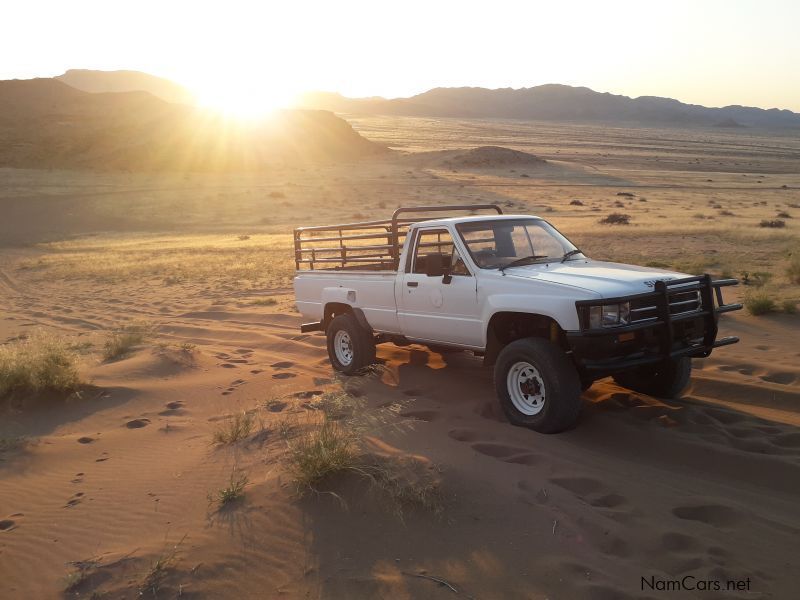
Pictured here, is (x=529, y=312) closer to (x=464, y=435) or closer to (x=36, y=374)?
(x=464, y=435)

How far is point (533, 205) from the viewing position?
39.4 metres

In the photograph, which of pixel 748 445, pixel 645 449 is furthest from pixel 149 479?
pixel 748 445

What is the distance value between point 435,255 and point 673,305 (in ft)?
7.52

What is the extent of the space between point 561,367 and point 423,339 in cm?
214

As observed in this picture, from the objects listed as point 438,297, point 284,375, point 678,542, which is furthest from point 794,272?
point 678,542

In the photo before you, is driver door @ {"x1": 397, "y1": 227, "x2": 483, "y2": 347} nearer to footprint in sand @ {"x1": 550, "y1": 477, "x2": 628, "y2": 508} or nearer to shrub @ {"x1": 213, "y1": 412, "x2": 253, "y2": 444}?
footprint in sand @ {"x1": 550, "y1": 477, "x2": 628, "y2": 508}

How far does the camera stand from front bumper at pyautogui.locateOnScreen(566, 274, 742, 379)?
19.1 feet

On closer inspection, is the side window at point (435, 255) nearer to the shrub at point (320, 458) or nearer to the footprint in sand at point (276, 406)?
the footprint in sand at point (276, 406)

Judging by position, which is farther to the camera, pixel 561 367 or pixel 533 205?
pixel 533 205

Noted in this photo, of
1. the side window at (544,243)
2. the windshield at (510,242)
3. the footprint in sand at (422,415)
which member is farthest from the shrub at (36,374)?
the side window at (544,243)

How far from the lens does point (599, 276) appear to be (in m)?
6.39

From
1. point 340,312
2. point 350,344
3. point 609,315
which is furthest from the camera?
point 340,312

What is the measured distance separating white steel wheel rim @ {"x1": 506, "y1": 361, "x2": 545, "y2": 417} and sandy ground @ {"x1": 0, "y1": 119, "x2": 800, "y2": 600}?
0.95 ft

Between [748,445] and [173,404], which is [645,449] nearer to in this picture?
[748,445]
